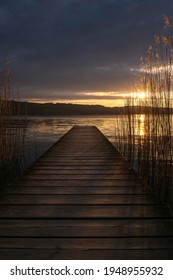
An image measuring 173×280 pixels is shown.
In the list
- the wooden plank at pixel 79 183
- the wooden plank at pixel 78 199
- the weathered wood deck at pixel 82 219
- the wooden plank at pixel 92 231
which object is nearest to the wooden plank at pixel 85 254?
the weathered wood deck at pixel 82 219

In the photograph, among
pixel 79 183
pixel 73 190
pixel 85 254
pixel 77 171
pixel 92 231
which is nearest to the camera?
pixel 85 254

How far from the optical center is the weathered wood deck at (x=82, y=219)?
140cm

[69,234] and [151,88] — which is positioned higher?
[151,88]

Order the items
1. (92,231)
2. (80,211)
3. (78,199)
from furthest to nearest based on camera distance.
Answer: (78,199) → (80,211) → (92,231)

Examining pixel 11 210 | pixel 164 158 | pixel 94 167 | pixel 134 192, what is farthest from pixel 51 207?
pixel 94 167

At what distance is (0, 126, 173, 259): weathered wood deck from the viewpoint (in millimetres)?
1400

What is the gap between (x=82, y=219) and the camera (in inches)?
70.6

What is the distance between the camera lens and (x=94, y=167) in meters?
3.44

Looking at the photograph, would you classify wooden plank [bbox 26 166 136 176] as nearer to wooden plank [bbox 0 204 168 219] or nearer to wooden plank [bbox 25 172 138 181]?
wooden plank [bbox 25 172 138 181]

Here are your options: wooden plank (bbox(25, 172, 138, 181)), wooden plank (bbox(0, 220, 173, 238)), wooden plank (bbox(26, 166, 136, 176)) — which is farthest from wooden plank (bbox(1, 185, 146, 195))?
wooden plank (bbox(0, 220, 173, 238))

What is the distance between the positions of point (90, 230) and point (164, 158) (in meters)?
0.94

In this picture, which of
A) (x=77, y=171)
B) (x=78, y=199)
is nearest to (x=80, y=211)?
(x=78, y=199)

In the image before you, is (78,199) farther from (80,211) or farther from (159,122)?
(159,122)
